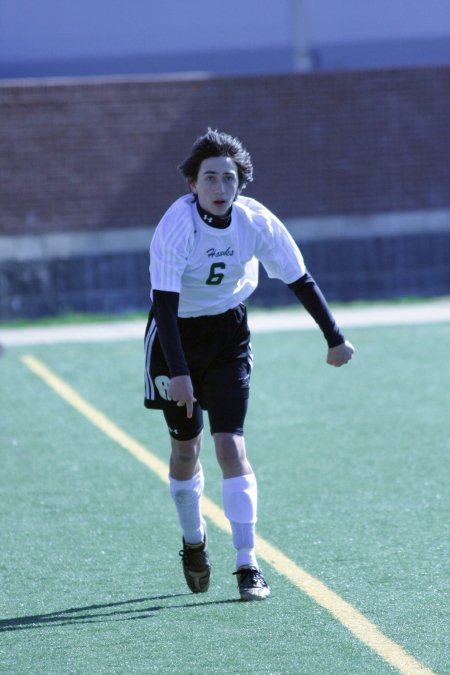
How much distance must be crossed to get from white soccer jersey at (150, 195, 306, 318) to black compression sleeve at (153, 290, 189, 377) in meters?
0.04

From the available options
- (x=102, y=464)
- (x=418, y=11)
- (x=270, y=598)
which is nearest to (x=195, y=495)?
(x=270, y=598)

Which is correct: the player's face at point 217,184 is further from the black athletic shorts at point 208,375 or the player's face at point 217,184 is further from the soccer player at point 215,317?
the black athletic shorts at point 208,375

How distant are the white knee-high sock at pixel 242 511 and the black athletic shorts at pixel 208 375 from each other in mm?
223

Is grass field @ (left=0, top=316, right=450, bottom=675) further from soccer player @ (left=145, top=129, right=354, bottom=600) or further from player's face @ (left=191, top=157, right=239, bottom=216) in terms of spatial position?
player's face @ (left=191, top=157, right=239, bottom=216)

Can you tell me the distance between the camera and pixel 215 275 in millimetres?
5238

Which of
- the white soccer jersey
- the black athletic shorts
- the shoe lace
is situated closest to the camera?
the white soccer jersey

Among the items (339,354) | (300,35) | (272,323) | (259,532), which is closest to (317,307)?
(339,354)

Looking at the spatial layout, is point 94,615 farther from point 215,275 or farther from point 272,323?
point 272,323

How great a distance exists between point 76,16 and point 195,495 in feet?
59.9

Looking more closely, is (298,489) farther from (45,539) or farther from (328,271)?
(328,271)

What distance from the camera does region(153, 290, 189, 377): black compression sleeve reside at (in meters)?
4.98

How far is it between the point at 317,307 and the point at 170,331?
70 centimetres

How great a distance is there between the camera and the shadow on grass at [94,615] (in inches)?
197

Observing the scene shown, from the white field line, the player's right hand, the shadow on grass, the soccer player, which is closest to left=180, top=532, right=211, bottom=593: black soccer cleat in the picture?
the soccer player
